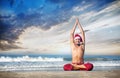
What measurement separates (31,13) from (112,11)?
1521 millimetres

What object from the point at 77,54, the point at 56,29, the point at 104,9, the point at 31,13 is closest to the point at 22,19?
the point at 31,13

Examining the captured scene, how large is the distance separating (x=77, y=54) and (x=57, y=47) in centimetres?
40

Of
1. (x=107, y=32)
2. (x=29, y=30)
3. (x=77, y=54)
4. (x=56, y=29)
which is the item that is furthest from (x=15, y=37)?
(x=107, y=32)

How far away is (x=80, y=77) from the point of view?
512 cm

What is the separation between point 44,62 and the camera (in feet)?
17.1

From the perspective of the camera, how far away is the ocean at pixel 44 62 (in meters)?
5.19

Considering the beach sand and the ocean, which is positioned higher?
the ocean

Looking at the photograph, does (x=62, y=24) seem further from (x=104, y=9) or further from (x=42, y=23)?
(x=104, y=9)

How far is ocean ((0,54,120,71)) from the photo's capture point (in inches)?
204

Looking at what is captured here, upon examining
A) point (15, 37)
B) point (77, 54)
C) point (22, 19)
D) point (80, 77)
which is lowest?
point (80, 77)

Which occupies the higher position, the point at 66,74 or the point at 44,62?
the point at 44,62

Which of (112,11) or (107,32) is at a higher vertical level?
(112,11)

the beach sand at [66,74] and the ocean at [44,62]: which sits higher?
the ocean at [44,62]

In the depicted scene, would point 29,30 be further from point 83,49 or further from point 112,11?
point 112,11
